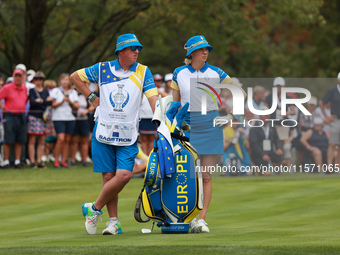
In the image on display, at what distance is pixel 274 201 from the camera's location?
13.2m

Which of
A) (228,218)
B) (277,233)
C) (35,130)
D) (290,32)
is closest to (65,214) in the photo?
(228,218)

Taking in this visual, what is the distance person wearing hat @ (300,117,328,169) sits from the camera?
10219 mm

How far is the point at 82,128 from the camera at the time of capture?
64.0 feet

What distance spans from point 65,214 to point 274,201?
3.50m

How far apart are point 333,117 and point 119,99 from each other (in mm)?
3764

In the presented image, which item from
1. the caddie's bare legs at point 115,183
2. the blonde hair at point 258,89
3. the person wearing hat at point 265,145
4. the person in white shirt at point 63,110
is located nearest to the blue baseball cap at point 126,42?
the caddie's bare legs at point 115,183

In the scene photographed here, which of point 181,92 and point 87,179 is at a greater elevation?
point 181,92

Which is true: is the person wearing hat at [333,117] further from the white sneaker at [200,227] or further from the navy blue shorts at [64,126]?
the navy blue shorts at [64,126]

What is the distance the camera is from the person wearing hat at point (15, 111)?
18.1m

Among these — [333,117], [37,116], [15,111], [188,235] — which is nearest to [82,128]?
[37,116]

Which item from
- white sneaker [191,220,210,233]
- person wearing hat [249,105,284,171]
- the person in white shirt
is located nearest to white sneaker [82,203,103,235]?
white sneaker [191,220,210,233]

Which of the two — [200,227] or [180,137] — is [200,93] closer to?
[180,137]

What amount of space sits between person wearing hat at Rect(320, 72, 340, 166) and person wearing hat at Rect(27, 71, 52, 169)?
27.0ft

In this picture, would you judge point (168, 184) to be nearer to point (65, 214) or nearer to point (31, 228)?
point (31, 228)
